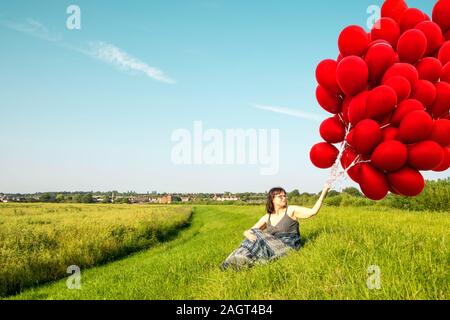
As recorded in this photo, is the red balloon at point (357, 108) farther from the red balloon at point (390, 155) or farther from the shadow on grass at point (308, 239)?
the shadow on grass at point (308, 239)

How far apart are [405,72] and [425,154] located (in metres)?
0.50

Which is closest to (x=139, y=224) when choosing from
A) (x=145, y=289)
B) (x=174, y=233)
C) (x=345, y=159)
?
(x=174, y=233)

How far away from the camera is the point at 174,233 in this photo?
23.3 meters

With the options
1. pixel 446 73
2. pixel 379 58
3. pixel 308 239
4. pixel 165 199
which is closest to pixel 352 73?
pixel 379 58

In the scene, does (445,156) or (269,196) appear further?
(269,196)

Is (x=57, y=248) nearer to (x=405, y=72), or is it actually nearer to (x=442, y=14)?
(x=405, y=72)

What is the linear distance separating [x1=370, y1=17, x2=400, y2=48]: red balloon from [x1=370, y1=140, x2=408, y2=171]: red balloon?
669 millimetres

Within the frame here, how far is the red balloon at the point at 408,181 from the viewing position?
2.42 meters

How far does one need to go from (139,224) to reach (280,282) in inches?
629

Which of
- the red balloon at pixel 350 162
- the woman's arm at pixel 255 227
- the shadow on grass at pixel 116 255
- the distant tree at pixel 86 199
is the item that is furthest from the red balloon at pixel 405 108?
the distant tree at pixel 86 199

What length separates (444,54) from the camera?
250cm

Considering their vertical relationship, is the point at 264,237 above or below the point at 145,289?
above
